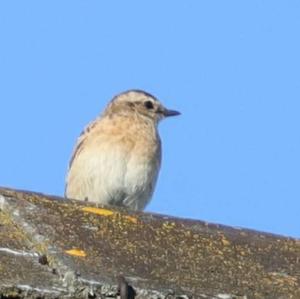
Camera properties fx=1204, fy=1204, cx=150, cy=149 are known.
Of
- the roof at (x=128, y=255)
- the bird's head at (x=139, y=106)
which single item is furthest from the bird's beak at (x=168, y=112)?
the roof at (x=128, y=255)

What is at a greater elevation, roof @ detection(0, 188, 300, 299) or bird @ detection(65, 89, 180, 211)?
bird @ detection(65, 89, 180, 211)

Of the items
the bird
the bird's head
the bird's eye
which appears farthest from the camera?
the bird's eye

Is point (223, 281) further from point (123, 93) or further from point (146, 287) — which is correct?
point (123, 93)

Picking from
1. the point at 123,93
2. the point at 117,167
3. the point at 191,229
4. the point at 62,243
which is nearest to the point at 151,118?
the point at 123,93

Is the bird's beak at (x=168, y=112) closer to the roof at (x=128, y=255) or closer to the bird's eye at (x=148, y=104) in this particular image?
the bird's eye at (x=148, y=104)

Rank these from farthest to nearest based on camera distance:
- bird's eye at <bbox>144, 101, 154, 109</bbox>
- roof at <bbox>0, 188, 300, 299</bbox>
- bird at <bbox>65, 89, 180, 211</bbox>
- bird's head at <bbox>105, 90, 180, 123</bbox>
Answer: bird's eye at <bbox>144, 101, 154, 109</bbox> < bird's head at <bbox>105, 90, 180, 123</bbox> < bird at <bbox>65, 89, 180, 211</bbox> < roof at <bbox>0, 188, 300, 299</bbox>

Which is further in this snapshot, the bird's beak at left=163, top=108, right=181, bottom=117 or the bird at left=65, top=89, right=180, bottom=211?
the bird's beak at left=163, top=108, right=181, bottom=117

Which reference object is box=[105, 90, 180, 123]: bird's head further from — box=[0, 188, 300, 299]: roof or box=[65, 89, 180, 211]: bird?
box=[0, 188, 300, 299]: roof

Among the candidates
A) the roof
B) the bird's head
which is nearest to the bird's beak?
the bird's head

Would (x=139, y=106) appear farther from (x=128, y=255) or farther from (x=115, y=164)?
(x=128, y=255)

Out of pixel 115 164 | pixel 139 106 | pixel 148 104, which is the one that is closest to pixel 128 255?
pixel 115 164
